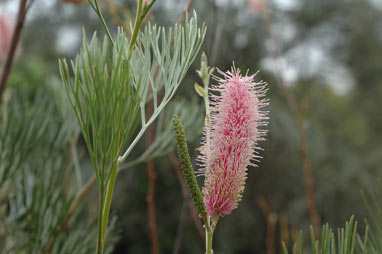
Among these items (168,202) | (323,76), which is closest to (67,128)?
(168,202)

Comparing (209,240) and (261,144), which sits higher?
(261,144)

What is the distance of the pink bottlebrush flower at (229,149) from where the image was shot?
0.49 ft

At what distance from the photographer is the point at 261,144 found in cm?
135

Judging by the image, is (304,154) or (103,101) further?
(304,154)

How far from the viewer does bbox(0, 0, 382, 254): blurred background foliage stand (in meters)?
0.33

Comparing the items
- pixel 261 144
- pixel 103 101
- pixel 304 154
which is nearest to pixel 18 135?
pixel 103 101

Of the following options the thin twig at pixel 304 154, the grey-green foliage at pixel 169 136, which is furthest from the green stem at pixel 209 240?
the thin twig at pixel 304 154

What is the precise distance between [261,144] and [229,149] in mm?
1225

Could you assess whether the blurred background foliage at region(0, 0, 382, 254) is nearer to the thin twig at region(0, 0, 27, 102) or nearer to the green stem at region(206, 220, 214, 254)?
the thin twig at region(0, 0, 27, 102)

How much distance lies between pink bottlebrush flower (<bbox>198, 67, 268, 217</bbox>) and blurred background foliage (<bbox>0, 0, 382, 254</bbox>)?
0.14 metres

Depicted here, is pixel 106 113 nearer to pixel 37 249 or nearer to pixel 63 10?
pixel 37 249

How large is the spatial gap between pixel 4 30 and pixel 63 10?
1574 mm

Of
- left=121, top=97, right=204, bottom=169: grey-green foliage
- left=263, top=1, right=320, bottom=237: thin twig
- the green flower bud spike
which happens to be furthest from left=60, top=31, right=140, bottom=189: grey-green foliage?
left=263, top=1, right=320, bottom=237: thin twig

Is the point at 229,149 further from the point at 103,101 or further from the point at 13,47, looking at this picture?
the point at 13,47
